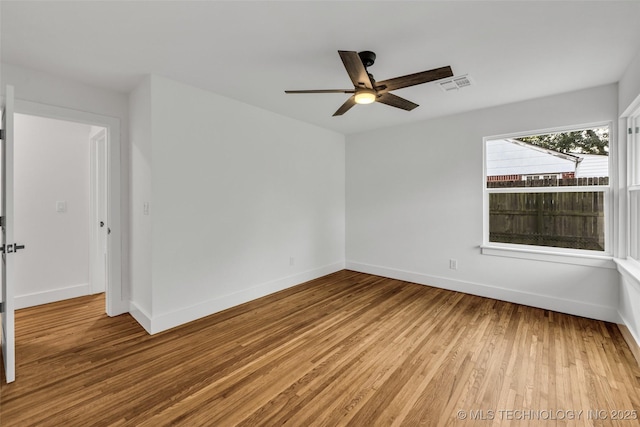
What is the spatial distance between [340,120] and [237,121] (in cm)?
152

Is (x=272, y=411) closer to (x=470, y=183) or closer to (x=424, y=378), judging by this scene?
(x=424, y=378)

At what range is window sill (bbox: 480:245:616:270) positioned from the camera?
3.00 m

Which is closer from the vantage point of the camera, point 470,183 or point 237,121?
point 237,121

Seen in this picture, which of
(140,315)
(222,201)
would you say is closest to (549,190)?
(222,201)

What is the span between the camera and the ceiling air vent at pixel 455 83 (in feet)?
8.98

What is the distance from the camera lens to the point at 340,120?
13.7ft

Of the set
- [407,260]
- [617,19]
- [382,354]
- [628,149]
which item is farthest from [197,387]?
[628,149]

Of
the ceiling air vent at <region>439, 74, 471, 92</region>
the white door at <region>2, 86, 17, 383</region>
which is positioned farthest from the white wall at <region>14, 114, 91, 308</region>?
the ceiling air vent at <region>439, 74, 471, 92</region>

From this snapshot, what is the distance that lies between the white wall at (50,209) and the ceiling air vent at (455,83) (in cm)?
442

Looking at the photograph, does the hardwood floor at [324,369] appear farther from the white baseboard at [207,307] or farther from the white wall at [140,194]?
the white wall at [140,194]

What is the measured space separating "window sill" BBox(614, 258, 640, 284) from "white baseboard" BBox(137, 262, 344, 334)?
11.5 ft

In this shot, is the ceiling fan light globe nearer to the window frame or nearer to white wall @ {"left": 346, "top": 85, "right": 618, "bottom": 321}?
white wall @ {"left": 346, "top": 85, "right": 618, "bottom": 321}

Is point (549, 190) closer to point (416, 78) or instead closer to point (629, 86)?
point (629, 86)

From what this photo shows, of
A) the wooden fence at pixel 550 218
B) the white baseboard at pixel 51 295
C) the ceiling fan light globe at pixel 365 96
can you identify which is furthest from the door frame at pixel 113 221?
the wooden fence at pixel 550 218
